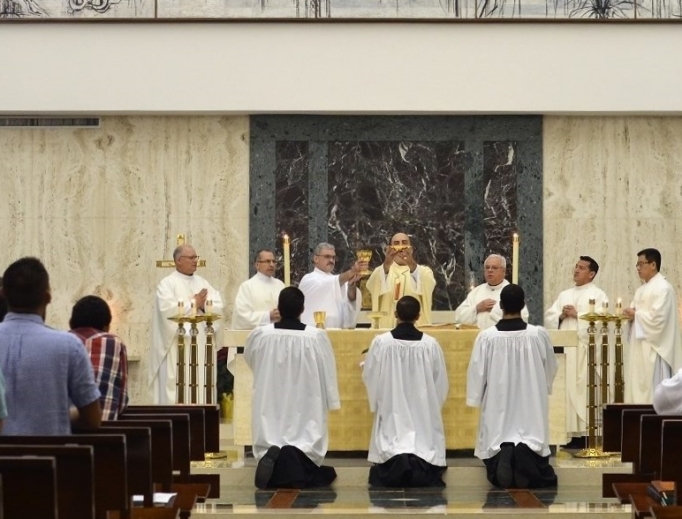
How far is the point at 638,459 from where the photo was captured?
Answer: 844cm

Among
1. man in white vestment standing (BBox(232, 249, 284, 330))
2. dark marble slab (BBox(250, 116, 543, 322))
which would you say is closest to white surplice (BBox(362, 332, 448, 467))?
man in white vestment standing (BBox(232, 249, 284, 330))

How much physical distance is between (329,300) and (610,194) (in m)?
4.20

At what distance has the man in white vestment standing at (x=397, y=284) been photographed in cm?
1316

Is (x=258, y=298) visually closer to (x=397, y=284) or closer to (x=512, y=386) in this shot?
(x=397, y=284)

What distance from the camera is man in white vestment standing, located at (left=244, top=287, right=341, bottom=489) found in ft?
36.6

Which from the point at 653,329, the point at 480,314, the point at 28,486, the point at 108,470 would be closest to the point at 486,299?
the point at 480,314

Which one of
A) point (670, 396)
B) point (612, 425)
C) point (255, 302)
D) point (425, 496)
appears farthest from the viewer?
point (255, 302)

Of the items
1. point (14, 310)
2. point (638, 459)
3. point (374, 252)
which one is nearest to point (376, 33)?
point (374, 252)

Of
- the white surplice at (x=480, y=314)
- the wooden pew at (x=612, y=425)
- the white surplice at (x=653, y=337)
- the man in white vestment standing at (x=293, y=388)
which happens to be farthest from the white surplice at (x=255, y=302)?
the wooden pew at (x=612, y=425)

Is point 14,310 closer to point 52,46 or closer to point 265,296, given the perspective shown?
point 265,296

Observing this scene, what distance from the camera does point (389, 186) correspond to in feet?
53.0

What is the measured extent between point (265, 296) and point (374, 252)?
2202 mm

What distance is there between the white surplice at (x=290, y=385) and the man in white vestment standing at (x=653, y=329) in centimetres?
385

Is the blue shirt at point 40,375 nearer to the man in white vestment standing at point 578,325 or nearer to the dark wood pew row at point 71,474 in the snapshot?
the dark wood pew row at point 71,474
